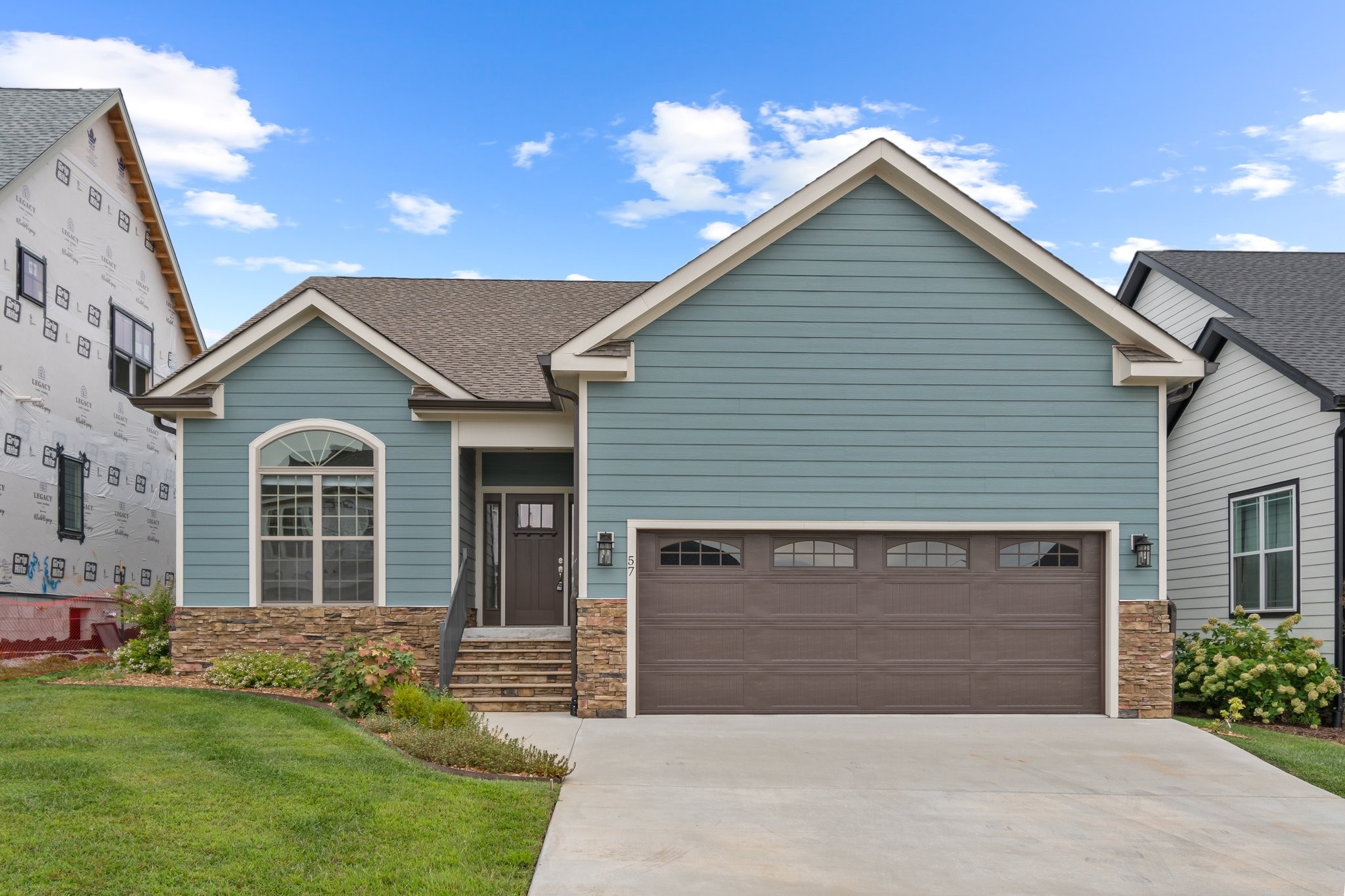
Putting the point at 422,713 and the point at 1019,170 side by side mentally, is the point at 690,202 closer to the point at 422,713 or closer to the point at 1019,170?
the point at 1019,170

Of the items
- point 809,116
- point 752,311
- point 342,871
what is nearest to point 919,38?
point 809,116

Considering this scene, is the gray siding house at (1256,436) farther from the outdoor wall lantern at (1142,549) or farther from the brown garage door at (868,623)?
the brown garage door at (868,623)

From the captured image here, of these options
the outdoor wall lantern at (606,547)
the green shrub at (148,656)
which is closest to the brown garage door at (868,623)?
the outdoor wall lantern at (606,547)

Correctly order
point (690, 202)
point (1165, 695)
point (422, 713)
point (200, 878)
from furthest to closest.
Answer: point (690, 202), point (1165, 695), point (422, 713), point (200, 878)

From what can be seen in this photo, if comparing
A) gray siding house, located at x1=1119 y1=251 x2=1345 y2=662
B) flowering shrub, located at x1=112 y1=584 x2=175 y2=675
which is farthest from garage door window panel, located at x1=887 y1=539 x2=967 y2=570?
flowering shrub, located at x1=112 y1=584 x2=175 y2=675

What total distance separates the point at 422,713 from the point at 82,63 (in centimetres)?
2089

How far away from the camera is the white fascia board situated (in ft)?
41.7

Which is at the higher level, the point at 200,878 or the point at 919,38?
the point at 919,38

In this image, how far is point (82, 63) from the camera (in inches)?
977

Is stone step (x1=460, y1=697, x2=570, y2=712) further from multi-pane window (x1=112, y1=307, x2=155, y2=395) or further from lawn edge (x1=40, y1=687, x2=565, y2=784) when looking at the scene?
multi-pane window (x1=112, y1=307, x2=155, y2=395)

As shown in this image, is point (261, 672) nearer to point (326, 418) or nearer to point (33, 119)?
point (326, 418)

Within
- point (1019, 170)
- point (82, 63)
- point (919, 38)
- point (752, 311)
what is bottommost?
point (752, 311)

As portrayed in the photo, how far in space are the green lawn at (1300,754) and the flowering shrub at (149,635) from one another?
40.7ft

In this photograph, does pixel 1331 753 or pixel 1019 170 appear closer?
pixel 1331 753
